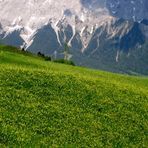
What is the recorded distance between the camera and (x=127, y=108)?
52750mm

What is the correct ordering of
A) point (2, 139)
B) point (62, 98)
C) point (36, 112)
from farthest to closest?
point (62, 98), point (36, 112), point (2, 139)

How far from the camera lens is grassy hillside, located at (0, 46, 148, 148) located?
43219mm

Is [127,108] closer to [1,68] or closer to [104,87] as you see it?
[104,87]

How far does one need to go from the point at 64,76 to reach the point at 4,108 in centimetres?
1414

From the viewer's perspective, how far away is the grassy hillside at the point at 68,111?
142ft

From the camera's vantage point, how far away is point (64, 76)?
2317 inches

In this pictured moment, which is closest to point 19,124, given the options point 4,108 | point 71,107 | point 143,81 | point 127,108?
point 4,108

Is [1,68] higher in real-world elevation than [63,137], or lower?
higher

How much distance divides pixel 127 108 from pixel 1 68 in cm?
1468

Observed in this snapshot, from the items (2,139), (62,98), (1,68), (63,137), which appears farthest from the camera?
(1,68)

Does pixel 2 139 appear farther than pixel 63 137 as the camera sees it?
No

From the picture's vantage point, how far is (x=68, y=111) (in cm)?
4866

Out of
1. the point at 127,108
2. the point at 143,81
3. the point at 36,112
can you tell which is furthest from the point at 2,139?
the point at 143,81

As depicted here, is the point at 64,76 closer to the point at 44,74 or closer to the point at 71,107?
the point at 44,74
